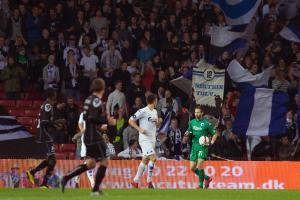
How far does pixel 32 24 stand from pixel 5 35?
94cm

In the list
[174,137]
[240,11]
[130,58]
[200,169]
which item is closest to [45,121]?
[200,169]

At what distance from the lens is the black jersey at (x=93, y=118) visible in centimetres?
1736

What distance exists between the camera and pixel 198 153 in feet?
79.7

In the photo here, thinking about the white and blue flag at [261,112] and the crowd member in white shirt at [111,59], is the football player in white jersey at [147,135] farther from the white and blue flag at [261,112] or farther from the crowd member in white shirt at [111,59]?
the crowd member in white shirt at [111,59]

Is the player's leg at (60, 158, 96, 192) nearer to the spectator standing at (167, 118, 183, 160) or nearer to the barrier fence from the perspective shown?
the barrier fence

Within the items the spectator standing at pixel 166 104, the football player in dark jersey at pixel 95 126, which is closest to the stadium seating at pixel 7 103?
the spectator standing at pixel 166 104

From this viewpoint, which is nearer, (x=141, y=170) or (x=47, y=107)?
(x=47, y=107)

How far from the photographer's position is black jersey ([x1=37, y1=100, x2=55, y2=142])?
22.8 m

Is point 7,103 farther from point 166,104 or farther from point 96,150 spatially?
point 96,150

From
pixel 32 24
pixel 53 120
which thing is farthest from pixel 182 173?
pixel 32 24

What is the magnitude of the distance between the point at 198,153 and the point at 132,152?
10.3 ft

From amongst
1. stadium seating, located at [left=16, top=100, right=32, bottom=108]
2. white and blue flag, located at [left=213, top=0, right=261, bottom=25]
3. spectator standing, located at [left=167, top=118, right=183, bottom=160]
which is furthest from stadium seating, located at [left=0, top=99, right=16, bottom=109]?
white and blue flag, located at [left=213, top=0, right=261, bottom=25]

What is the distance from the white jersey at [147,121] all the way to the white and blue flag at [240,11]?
7.51m

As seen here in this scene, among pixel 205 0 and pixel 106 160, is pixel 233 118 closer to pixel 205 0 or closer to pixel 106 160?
pixel 205 0
